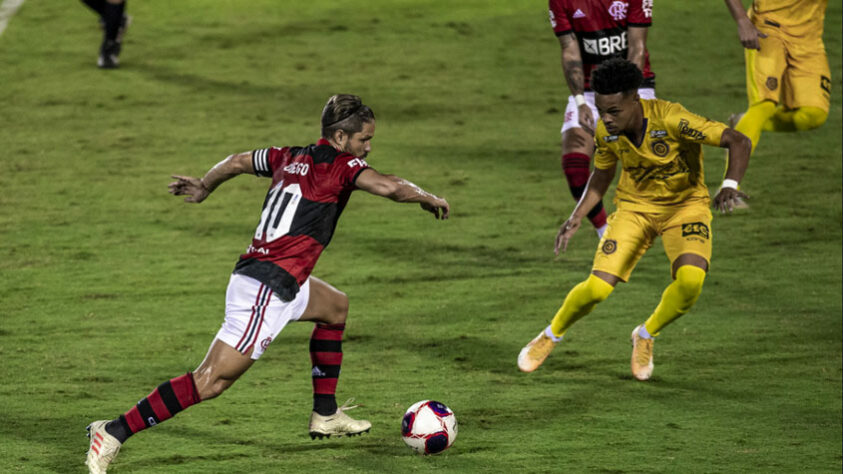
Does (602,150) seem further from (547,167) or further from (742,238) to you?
(547,167)

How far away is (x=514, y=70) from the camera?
1438cm

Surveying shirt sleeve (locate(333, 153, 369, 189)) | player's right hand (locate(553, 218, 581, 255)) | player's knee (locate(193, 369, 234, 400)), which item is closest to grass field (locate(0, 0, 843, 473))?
player's knee (locate(193, 369, 234, 400))

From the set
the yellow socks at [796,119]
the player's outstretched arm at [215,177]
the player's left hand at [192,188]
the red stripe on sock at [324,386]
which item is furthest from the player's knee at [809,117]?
the player's left hand at [192,188]

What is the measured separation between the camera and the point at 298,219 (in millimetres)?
5098

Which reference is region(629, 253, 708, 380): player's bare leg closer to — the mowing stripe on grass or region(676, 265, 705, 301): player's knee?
region(676, 265, 705, 301): player's knee

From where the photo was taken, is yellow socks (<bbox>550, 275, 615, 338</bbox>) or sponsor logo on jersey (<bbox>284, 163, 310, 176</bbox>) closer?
sponsor logo on jersey (<bbox>284, 163, 310, 176</bbox>)

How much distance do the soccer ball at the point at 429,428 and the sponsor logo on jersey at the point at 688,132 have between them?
1.92m

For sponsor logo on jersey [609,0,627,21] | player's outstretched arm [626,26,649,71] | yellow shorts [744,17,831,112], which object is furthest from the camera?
yellow shorts [744,17,831,112]

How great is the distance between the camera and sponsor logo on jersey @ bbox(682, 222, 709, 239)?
6215 mm

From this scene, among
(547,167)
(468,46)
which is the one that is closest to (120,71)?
(468,46)

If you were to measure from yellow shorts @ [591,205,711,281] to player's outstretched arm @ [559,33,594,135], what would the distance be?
1.36 meters

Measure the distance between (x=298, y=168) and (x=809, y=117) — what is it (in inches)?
184

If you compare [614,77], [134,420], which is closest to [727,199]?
[614,77]

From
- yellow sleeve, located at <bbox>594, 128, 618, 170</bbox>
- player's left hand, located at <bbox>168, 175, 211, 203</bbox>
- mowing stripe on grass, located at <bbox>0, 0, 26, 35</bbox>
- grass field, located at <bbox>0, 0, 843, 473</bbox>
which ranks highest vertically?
player's left hand, located at <bbox>168, 175, 211, 203</bbox>
